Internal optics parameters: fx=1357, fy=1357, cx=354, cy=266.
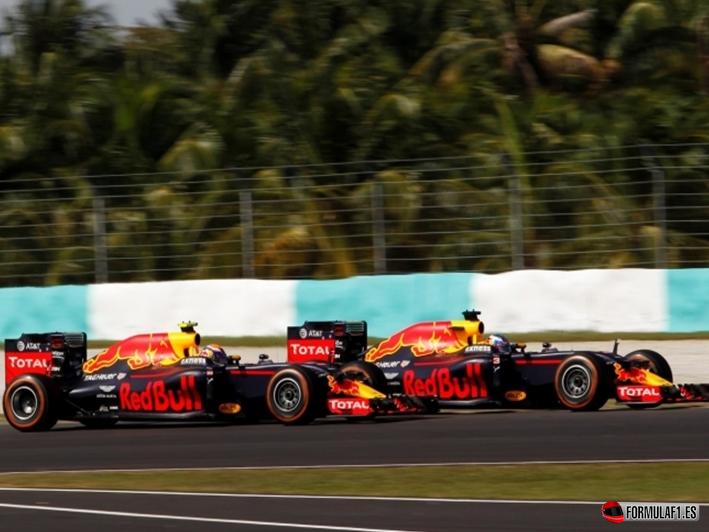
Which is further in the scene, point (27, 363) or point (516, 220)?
point (516, 220)

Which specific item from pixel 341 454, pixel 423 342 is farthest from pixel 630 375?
pixel 341 454

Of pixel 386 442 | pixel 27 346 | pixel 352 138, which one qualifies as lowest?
pixel 386 442

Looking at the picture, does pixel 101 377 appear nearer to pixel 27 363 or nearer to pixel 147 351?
pixel 147 351

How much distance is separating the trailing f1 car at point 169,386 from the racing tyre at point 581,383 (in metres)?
1.34

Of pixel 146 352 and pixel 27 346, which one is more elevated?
pixel 27 346

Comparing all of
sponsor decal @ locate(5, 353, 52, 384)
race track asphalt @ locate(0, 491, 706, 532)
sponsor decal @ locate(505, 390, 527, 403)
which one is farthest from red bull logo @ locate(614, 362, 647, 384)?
sponsor decal @ locate(5, 353, 52, 384)

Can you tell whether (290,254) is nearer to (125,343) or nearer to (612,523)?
(125,343)

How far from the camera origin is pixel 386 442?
1130 centimetres

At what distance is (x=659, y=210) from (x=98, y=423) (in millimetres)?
7389

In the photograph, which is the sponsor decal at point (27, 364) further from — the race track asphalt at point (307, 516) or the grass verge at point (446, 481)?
the race track asphalt at point (307, 516)

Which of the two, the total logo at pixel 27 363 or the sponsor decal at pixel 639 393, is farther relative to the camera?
the total logo at pixel 27 363

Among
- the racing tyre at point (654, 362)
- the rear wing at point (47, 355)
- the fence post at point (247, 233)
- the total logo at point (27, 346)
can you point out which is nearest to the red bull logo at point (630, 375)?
the racing tyre at point (654, 362)

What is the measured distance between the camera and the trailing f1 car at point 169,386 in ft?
42.2

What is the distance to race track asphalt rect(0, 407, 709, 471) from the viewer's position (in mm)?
10367
